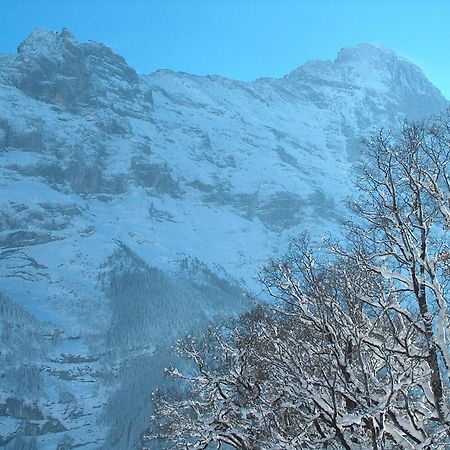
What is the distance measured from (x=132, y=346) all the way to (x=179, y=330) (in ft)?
45.1

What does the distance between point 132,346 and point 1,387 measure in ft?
134

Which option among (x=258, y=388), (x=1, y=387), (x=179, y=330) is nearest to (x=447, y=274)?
(x=258, y=388)

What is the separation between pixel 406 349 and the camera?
1009 cm

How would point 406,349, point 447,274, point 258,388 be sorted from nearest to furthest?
1. point 406,349
2. point 447,274
3. point 258,388

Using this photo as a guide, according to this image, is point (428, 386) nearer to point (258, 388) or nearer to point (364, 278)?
point (364, 278)

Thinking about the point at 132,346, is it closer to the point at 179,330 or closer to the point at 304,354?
the point at 179,330

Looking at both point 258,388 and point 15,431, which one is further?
point 15,431

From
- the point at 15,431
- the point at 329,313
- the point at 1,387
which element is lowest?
the point at 15,431

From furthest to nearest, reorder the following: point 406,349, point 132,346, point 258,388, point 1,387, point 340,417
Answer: point 132,346
point 1,387
point 258,388
point 406,349
point 340,417

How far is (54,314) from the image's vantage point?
189m

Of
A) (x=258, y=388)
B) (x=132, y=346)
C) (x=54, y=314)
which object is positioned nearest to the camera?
(x=258, y=388)

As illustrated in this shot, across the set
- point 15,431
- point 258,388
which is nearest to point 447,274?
point 258,388

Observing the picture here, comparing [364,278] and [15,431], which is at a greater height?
[364,278]

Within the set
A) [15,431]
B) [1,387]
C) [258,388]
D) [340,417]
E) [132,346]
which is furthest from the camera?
[132,346]
